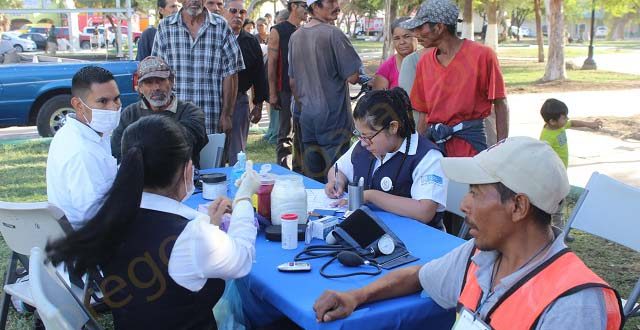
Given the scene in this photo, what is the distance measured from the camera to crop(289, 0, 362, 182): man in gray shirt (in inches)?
191

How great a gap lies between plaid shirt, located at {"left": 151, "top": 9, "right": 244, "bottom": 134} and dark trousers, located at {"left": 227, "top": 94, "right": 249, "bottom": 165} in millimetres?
624

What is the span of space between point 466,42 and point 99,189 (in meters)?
2.25

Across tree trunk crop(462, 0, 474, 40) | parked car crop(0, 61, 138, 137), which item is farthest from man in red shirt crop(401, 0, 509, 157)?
tree trunk crop(462, 0, 474, 40)

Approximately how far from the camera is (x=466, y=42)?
12.2 feet

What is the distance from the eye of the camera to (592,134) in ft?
30.6

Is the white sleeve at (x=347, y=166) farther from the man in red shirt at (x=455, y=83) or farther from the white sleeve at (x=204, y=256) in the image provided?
the white sleeve at (x=204, y=256)

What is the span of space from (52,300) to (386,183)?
169cm

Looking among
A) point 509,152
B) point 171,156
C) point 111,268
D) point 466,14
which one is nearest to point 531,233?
point 509,152

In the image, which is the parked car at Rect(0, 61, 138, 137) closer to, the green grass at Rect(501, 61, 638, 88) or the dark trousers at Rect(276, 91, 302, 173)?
the dark trousers at Rect(276, 91, 302, 173)

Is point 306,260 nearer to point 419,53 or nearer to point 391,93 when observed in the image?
point 391,93

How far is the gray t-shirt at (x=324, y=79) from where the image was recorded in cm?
486

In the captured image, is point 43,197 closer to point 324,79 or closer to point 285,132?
point 285,132

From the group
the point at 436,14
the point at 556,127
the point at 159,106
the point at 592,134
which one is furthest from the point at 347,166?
the point at 592,134

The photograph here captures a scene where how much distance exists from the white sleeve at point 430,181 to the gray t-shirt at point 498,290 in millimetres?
857
